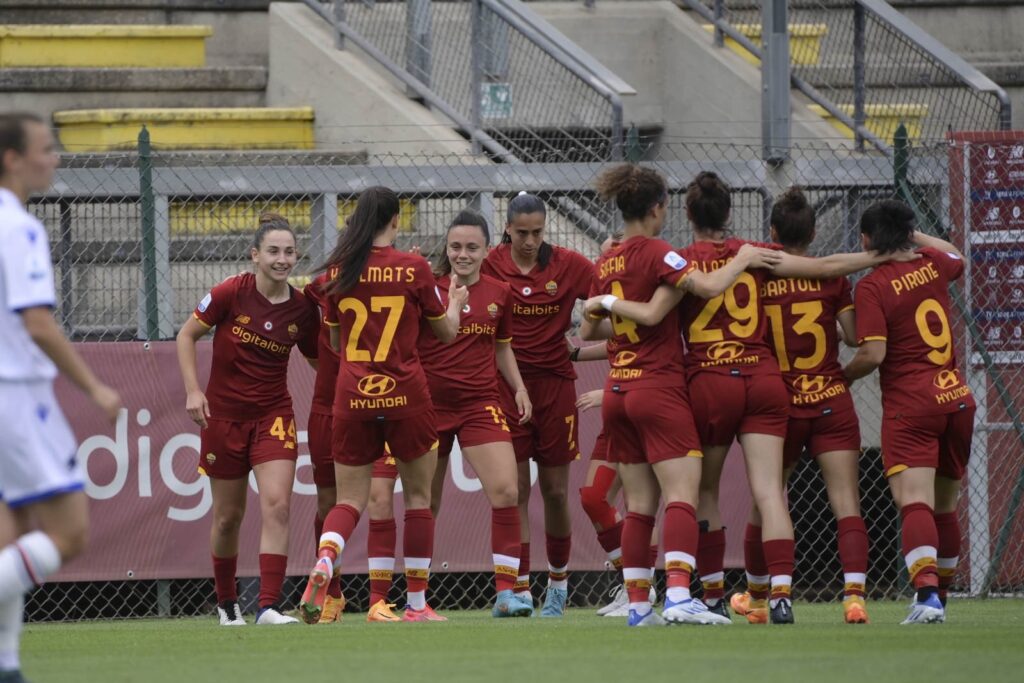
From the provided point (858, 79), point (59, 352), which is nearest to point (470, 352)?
point (59, 352)

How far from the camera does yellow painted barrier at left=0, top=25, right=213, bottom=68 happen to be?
14.2 meters

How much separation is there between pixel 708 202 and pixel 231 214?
4186mm

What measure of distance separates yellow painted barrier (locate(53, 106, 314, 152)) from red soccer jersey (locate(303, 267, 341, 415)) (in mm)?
4328

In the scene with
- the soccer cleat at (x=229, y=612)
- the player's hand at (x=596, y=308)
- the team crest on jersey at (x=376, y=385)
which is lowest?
the soccer cleat at (x=229, y=612)

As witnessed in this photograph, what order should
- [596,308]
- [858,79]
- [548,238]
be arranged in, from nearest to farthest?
1. [596,308]
2. [548,238]
3. [858,79]

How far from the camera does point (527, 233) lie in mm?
9289

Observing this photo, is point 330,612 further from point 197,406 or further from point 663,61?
point 663,61

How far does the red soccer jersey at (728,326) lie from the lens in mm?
7887

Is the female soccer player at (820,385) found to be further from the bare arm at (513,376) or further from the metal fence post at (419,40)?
the metal fence post at (419,40)

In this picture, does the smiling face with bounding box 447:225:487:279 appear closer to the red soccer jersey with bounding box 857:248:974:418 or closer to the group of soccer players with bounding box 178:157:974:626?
the group of soccer players with bounding box 178:157:974:626

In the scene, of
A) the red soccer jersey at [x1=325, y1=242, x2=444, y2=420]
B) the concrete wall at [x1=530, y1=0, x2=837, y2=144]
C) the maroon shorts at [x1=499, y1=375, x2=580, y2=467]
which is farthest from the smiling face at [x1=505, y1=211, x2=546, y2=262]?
the concrete wall at [x1=530, y1=0, x2=837, y2=144]

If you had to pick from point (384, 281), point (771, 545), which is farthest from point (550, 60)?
point (771, 545)

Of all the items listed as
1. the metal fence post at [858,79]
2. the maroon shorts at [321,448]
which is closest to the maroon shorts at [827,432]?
the maroon shorts at [321,448]

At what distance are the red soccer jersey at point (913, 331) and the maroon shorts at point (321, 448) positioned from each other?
9.67 ft
